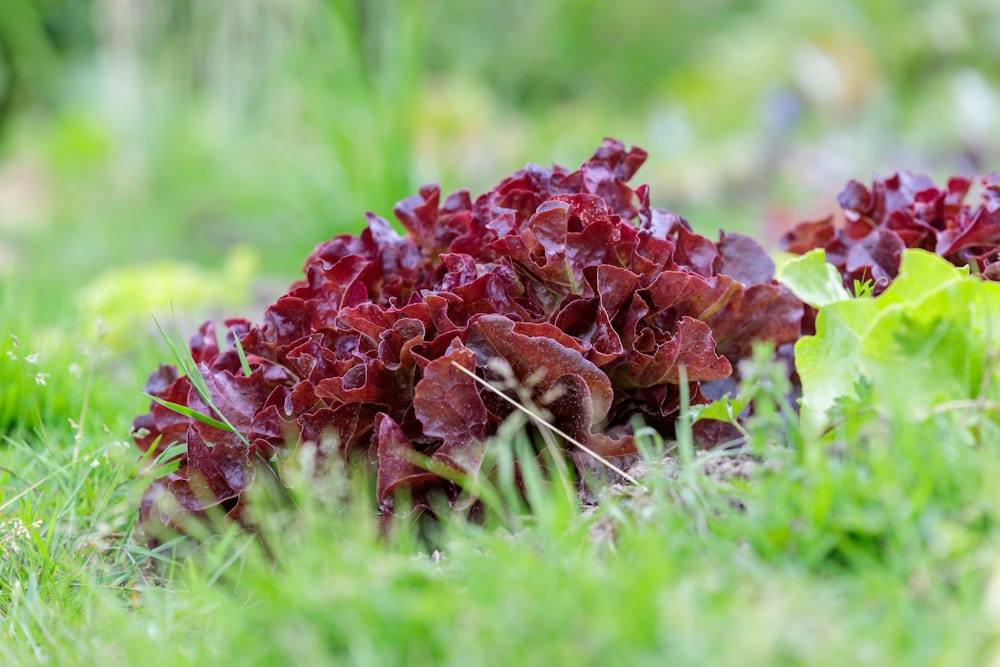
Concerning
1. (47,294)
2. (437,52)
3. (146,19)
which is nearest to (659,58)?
(437,52)

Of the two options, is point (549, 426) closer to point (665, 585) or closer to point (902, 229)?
point (665, 585)

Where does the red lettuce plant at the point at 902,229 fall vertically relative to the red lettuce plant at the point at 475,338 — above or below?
→ below

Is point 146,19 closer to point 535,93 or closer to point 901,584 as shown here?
point 535,93

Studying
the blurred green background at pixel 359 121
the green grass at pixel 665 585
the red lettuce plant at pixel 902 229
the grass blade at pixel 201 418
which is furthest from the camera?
the blurred green background at pixel 359 121

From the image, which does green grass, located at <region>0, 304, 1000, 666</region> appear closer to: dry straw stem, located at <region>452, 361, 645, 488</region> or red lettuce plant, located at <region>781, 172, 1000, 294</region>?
dry straw stem, located at <region>452, 361, 645, 488</region>

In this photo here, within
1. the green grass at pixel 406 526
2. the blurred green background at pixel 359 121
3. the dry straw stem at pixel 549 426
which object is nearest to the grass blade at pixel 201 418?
the green grass at pixel 406 526

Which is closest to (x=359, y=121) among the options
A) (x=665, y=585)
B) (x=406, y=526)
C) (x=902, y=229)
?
(x=902, y=229)

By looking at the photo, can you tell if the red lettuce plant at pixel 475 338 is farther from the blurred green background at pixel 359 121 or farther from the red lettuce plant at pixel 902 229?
the blurred green background at pixel 359 121
